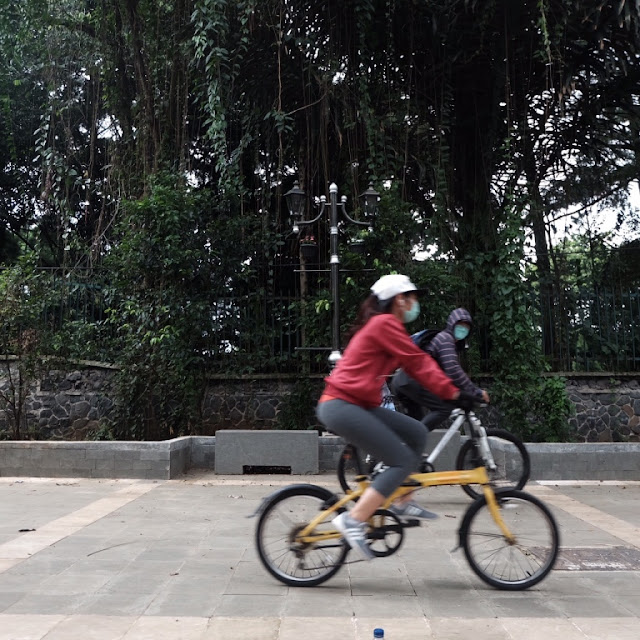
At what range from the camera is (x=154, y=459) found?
895 centimetres

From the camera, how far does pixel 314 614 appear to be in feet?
11.9

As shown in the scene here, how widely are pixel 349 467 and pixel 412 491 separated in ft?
9.04

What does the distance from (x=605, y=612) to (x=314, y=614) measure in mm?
1560

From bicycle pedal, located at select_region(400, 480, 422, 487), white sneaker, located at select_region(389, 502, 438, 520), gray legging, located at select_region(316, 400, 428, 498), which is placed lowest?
white sneaker, located at select_region(389, 502, 438, 520)

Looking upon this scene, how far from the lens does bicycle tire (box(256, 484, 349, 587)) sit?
410 cm

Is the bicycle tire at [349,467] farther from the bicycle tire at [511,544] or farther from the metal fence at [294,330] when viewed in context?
the metal fence at [294,330]

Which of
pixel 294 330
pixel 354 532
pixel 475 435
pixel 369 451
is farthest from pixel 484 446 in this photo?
pixel 294 330

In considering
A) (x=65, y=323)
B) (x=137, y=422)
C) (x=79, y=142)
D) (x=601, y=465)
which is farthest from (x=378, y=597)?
(x=79, y=142)

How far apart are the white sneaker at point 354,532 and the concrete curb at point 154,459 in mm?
5438

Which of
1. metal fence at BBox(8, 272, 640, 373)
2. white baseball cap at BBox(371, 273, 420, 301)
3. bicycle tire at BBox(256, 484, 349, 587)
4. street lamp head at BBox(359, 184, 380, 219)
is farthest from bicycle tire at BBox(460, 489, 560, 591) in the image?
metal fence at BBox(8, 272, 640, 373)

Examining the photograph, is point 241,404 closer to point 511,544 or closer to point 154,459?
point 154,459

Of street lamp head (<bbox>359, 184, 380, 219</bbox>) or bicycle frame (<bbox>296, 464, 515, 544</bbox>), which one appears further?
street lamp head (<bbox>359, 184, 380, 219</bbox>)

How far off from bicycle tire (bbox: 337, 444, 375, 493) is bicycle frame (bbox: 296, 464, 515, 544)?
220 centimetres

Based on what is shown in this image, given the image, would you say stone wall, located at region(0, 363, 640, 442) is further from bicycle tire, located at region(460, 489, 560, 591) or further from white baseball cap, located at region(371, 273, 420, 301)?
white baseball cap, located at region(371, 273, 420, 301)
